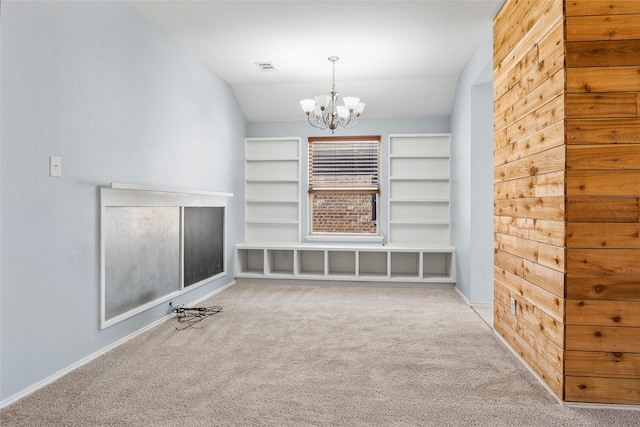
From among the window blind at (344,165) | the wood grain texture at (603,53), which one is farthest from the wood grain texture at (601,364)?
the window blind at (344,165)

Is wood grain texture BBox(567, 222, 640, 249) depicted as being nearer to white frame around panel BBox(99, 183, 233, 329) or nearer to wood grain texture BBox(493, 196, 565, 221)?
wood grain texture BBox(493, 196, 565, 221)

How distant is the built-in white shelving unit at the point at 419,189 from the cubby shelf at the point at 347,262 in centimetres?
28

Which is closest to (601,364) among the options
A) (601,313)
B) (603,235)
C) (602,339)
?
(602,339)

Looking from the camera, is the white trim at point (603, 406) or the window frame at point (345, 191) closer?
the white trim at point (603, 406)

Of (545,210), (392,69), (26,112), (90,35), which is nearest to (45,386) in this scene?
(26,112)

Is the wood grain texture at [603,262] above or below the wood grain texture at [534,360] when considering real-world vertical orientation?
above

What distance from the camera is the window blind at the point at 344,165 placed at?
240 inches

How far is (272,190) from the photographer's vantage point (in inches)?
243

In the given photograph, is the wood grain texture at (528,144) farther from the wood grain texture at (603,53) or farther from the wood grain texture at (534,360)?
the wood grain texture at (534,360)

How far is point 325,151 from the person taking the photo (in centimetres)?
618

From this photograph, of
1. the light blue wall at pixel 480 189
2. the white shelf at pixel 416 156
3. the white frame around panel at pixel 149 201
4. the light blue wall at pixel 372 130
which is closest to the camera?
the white frame around panel at pixel 149 201

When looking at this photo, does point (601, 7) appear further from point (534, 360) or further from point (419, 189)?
point (419, 189)

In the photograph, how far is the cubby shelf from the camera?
5480 mm

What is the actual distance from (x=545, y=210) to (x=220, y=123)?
3908 millimetres
